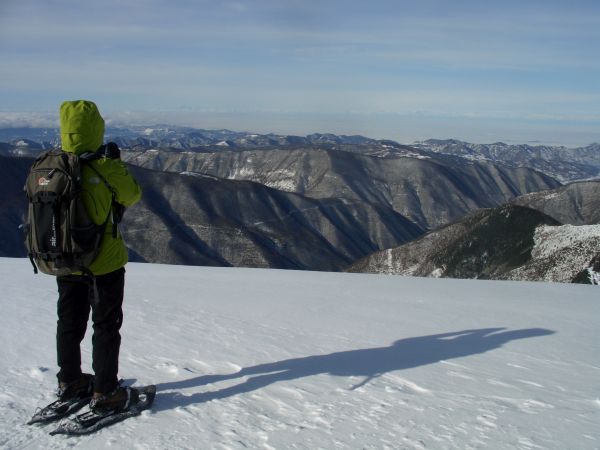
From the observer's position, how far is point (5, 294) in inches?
391

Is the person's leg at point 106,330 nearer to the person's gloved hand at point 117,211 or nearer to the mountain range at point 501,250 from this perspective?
the person's gloved hand at point 117,211

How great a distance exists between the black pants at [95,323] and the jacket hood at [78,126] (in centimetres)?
120

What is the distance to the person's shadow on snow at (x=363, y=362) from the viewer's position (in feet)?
18.4

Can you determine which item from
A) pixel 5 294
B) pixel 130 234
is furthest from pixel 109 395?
pixel 130 234

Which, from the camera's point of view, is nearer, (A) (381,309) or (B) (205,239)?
(A) (381,309)

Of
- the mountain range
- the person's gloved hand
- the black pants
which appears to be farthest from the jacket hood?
the mountain range

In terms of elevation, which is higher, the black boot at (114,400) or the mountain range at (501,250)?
the black boot at (114,400)

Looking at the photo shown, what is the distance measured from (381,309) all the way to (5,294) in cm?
724

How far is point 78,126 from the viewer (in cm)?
455

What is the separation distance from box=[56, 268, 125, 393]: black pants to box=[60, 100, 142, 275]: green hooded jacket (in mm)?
232

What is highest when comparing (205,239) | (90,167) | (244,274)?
(90,167)

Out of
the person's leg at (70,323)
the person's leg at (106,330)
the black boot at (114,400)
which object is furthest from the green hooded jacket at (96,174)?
the black boot at (114,400)

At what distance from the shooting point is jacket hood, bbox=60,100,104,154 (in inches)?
179

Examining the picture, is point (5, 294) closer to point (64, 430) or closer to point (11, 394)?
point (11, 394)
